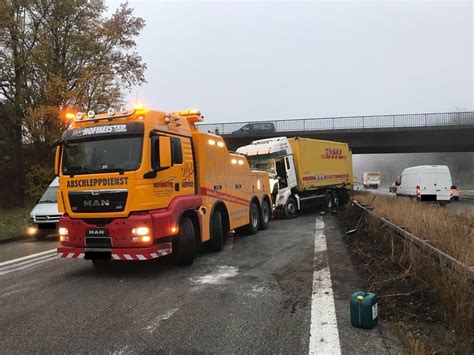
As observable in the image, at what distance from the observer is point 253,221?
13680 mm

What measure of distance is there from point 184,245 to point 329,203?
15.6 meters

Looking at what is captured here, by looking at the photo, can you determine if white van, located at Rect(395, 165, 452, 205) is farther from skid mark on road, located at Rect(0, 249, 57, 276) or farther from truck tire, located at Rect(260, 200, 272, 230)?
skid mark on road, located at Rect(0, 249, 57, 276)

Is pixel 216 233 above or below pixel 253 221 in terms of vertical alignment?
above

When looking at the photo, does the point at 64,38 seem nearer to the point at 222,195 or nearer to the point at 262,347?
the point at 222,195

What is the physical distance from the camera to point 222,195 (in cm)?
1082

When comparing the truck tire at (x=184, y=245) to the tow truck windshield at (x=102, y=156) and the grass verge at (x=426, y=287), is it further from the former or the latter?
the grass verge at (x=426, y=287)

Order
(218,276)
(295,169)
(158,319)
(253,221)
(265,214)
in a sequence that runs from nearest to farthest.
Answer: (158,319), (218,276), (253,221), (265,214), (295,169)

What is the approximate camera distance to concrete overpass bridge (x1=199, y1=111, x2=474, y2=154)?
38.9 meters

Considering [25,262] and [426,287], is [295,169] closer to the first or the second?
[25,262]

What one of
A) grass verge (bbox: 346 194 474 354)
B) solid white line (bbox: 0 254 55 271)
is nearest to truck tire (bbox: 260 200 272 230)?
grass verge (bbox: 346 194 474 354)

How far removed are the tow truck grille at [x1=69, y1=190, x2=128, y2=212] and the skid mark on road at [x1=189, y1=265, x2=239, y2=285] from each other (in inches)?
72.9

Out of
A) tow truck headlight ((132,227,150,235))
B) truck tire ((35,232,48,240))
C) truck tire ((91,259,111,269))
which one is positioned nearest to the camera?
tow truck headlight ((132,227,150,235))

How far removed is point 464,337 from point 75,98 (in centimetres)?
2228

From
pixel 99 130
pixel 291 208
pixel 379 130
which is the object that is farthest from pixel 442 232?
pixel 379 130
